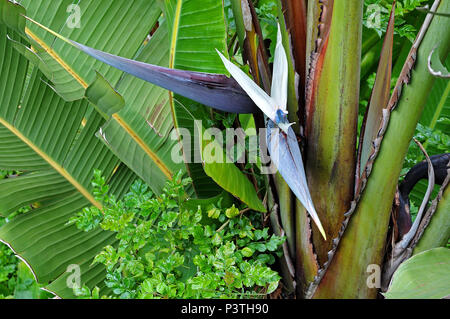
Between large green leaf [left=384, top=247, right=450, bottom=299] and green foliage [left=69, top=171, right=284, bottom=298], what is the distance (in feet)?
0.48

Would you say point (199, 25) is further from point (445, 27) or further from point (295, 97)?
point (445, 27)

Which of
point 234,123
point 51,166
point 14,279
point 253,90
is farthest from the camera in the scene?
point 14,279

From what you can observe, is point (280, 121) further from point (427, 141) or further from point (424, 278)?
point (427, 141)

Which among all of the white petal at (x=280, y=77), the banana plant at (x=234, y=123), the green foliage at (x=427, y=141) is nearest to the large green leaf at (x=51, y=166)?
the banana plant at (x=234, y=123)

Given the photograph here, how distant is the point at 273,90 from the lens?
0.47 m

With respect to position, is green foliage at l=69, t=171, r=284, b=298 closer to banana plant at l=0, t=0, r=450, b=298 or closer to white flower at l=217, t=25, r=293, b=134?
banana plant at l=0, t=0, r=450, b=298

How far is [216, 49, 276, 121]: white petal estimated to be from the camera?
0.43 meters

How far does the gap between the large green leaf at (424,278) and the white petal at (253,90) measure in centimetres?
22

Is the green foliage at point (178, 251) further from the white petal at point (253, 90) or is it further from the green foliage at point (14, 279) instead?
the green foliage at point (14, 279)

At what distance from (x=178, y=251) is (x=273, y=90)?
293 mm

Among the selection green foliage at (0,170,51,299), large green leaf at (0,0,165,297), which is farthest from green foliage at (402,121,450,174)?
green foliage at (0,170,51,299)

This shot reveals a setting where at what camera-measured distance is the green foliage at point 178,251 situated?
53cm

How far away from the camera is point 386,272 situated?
1.87ft

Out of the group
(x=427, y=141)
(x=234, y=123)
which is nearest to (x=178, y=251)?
(x=234, y=123)
